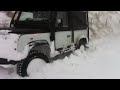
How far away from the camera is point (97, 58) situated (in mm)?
3320

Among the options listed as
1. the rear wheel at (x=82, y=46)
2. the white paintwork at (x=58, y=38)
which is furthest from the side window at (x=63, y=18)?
the rear wheel at (x=82, y=46)

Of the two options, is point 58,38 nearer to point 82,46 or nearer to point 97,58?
point 82,46

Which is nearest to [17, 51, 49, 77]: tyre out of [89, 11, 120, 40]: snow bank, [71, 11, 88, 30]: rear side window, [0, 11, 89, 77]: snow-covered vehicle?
[0, 11, 89, 77]: snow-covered vehicle

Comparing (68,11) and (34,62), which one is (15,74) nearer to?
(34,62)

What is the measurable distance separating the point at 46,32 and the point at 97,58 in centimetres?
66

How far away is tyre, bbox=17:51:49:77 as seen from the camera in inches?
121

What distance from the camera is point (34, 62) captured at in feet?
10.3

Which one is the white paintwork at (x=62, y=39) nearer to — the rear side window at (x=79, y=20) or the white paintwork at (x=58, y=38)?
the white paintwork at (x=58, y=38)

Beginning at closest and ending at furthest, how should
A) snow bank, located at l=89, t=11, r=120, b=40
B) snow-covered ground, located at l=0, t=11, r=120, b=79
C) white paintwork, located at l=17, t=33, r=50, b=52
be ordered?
1. white paintwork, located at l=17, t=33, r=50, b=52
2. snow-covered ground, located at l=0, t=11, r=120, b=79
3. snow bank, located at l=89, t=11, r=120, b=40

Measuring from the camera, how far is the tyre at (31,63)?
121 inches

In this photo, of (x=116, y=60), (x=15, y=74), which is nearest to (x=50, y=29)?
(x=15, y=74)

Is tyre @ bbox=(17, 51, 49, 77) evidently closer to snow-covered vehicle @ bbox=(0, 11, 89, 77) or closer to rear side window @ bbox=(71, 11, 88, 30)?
snow-covered vehicle @ bbox=(0, 11, 89, 77)

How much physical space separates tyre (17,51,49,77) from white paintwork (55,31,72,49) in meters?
0.23
